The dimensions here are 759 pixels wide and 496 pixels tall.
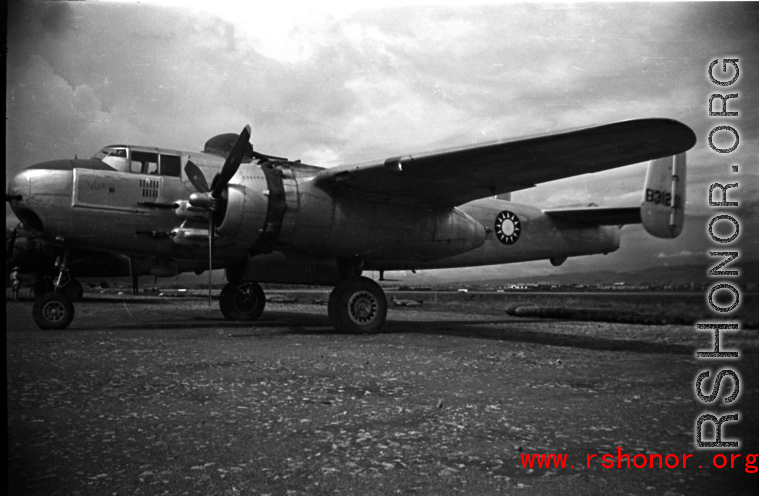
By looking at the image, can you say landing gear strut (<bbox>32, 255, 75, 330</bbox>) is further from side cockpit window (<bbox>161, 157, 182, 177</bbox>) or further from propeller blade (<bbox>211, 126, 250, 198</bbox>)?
propeller blade (<bbox>211, 126, 250, 198</bbox>)

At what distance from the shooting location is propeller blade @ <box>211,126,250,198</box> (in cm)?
684

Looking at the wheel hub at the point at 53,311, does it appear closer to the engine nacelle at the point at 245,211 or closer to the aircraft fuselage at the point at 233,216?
the aircraft fuselage at the point at 233,216

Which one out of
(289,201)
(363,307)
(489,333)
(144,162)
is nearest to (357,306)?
(363,307)

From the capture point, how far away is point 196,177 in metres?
8.84

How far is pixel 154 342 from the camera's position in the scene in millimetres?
7289

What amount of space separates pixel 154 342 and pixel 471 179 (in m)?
5.26

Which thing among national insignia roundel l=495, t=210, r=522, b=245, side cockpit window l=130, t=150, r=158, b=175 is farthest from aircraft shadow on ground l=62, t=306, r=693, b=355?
side cockpit window l=130, t=150, r=158, b=175

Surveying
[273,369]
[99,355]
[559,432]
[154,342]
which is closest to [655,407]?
[559,432]

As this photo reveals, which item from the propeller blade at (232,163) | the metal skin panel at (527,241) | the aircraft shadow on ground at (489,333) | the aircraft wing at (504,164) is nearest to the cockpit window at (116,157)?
the propeller blade at (232,163)

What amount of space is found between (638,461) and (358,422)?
1576 millimetres

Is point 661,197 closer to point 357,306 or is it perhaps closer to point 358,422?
point 358,422

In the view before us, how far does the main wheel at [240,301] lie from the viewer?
1180 centimetres

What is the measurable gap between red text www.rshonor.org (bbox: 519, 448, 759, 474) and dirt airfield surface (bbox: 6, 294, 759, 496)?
27 mm

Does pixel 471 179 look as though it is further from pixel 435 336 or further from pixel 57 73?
pixel 57 73
